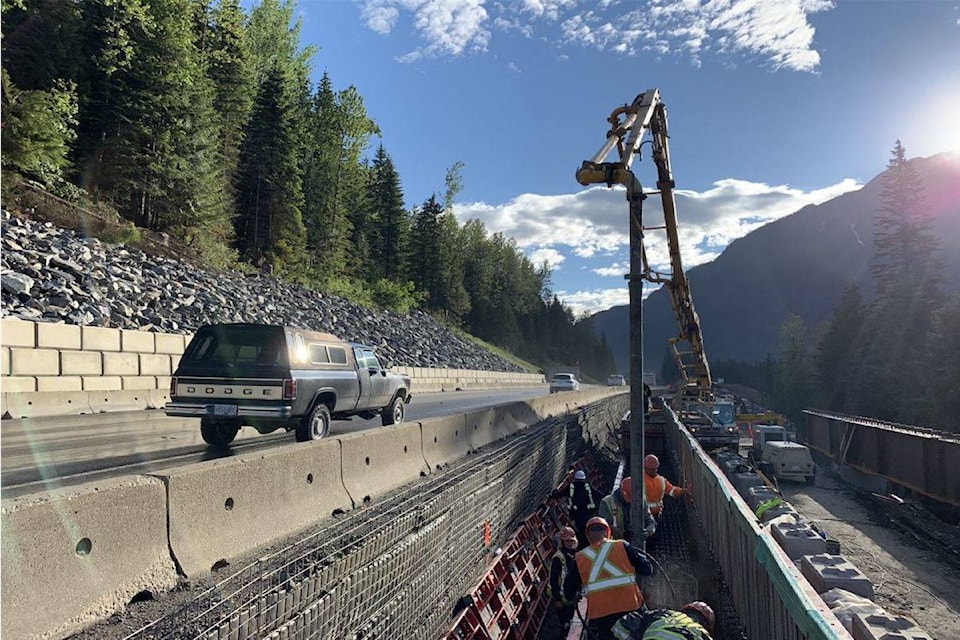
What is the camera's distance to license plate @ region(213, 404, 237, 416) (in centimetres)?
918

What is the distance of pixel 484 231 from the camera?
401 feet

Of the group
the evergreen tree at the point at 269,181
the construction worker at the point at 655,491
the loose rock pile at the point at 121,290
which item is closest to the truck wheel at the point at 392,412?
the construction worker at the point at 655,491

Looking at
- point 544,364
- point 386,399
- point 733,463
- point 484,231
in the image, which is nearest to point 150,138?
point 386,399

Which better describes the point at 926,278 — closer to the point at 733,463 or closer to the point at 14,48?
the point at 733,463

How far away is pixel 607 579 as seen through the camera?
5703 mm

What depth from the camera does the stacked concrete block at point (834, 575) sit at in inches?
179

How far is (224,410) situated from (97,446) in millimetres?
2684

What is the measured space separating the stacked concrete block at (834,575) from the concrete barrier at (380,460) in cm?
479

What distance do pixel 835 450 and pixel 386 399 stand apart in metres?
23.4

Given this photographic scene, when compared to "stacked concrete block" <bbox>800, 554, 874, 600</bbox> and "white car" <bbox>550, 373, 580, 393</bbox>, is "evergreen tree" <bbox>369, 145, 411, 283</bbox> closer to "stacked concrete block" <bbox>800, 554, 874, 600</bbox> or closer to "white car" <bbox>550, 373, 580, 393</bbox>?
"white car" <bbox>550, 373, 580, 393</bbox>

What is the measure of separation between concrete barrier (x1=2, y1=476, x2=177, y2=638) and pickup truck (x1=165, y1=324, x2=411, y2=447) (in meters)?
5.27

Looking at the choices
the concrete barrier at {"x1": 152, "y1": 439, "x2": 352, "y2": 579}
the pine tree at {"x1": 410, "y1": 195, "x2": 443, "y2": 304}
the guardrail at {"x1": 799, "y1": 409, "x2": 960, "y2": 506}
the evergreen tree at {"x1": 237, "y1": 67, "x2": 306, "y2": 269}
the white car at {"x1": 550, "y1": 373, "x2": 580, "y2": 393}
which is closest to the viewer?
the concrete barrier at {"x1": 152, "y1": 439, "x2": 352, "y2": 579}

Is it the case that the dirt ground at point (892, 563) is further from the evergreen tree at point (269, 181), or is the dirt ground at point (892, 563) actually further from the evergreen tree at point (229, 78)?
the evergreen tree at point (229, 78)

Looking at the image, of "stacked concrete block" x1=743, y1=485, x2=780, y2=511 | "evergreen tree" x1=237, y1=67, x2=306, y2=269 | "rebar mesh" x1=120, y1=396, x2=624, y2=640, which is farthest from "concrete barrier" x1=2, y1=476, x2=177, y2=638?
"evergreen tree" x1=237, y1=67, x2=306, y2=269
